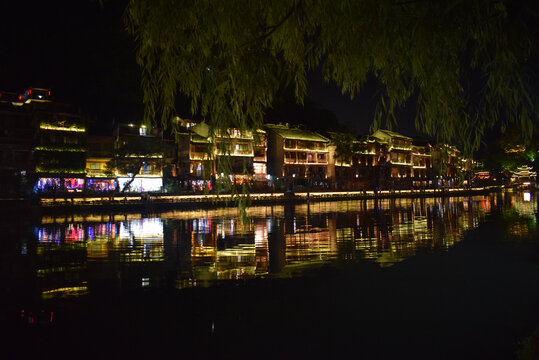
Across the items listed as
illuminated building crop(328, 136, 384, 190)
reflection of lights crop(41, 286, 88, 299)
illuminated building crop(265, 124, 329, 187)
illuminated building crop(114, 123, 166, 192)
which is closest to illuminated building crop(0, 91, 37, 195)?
illuminated building crop(114, 123, 166, 192)

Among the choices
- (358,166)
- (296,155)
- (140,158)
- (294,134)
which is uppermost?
(294,134)

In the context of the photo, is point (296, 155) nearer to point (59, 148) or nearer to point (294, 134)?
point (294, 134)

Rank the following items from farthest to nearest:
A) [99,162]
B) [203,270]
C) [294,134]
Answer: [294,134] → [99,162] → [203,270]

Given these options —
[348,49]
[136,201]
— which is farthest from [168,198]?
[348,49]

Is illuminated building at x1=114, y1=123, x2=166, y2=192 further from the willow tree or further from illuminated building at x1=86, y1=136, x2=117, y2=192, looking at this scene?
the willow tree

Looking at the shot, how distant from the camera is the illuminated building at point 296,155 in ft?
203

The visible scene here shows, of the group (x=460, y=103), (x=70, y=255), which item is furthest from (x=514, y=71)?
(x=70, y=255)

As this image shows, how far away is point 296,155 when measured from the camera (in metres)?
63.5

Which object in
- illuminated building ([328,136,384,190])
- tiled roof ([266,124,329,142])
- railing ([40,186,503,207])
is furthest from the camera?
illuminated building ([328,136,384,190])

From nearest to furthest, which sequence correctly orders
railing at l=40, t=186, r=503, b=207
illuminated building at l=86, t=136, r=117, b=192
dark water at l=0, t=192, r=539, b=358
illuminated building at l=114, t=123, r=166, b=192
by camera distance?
dark water at l=0, t=192, r=539, b=358
railing at l=40, t=186, r=503, b=207
illuminated building at l=114, t=123, r=166, b=192
illuminated building at l=86, t=136, r=117, b=192

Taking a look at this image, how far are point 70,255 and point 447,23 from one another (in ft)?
44.2

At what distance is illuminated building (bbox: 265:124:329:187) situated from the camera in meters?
62.0

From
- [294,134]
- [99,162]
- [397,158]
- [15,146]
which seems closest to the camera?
[15,146]

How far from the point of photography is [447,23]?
380cm
